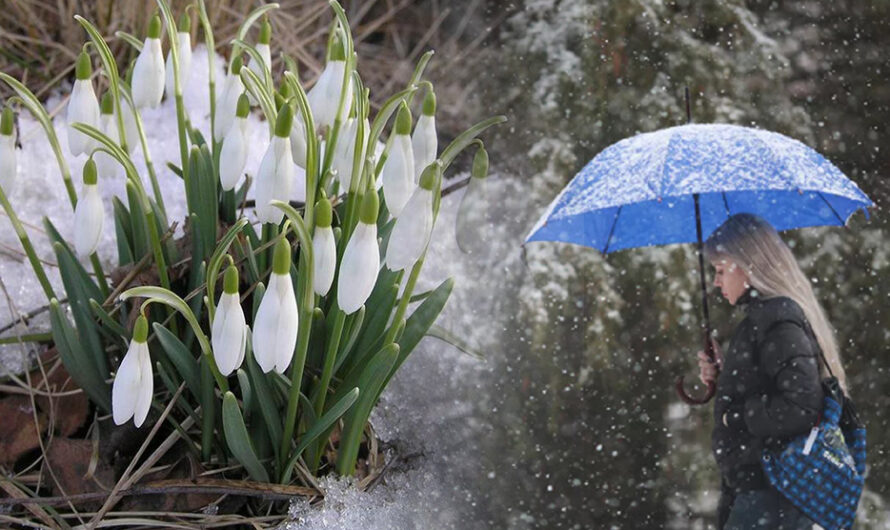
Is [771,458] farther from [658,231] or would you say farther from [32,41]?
[32,41]

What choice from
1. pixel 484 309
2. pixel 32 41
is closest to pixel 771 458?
pixel 484 309

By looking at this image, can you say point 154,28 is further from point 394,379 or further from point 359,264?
point 394,379

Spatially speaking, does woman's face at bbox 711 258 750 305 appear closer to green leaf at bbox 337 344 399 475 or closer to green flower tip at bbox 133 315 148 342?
green leaf at bbox 337 344 399 475

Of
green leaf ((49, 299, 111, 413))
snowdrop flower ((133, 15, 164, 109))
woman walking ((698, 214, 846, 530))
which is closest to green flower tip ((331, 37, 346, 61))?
snowdrop flower ((133, 15, 164, 109))

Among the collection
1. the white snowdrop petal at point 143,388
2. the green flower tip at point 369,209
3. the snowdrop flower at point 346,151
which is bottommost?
the white snowdrop petal at point 143,388

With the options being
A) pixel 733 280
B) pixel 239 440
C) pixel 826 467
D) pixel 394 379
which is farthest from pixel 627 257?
pixel 239 440

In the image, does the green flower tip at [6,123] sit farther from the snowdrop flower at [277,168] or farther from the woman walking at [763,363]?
the woman walking at [763,363]

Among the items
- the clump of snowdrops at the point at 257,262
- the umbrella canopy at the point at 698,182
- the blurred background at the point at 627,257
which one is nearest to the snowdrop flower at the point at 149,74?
the clump of snowdrops at the point at 257,262
